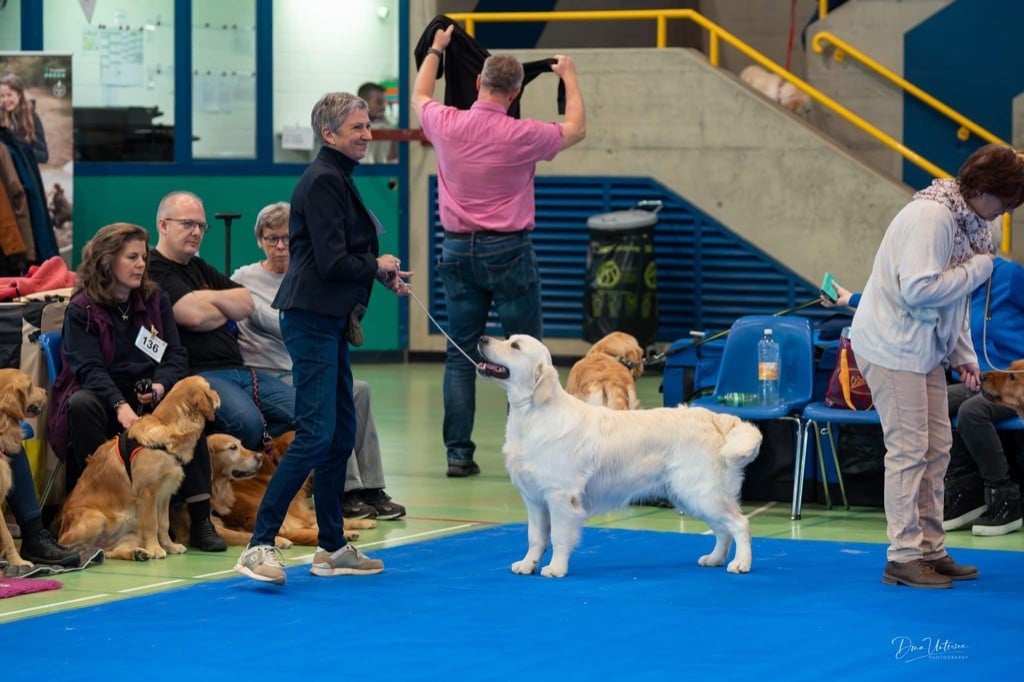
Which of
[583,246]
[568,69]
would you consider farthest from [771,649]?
[583,246]

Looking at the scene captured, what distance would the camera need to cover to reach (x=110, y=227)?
20.0ft

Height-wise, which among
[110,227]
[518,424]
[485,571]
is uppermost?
[110,227]

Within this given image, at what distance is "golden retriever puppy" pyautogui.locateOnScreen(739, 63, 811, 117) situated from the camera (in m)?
12.5

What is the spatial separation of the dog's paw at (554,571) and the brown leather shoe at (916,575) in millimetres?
1064

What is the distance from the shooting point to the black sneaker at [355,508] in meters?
6.80

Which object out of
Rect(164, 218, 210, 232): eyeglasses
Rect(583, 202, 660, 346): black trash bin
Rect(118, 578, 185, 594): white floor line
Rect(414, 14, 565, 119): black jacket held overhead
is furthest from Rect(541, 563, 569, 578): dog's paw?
Rect(583, 202, 660, 346): black trash bin

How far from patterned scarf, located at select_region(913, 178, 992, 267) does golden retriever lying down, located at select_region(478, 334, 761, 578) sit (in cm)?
93

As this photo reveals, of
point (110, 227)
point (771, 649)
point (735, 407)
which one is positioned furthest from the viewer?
point (735, 407)

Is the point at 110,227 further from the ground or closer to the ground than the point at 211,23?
closer to the ground

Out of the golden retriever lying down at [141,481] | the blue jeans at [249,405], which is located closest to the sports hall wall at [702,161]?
the blue jeans at [249,405]

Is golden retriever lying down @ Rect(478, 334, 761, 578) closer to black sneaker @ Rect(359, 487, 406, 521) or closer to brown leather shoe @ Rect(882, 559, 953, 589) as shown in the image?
brown leather shoe @ Rect(882, 559, 953, 589)

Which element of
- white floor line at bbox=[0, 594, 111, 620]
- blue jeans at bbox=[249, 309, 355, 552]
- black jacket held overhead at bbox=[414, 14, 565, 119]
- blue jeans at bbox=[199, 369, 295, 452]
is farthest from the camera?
black jacket held overhead at bbox=[414, 14, 565, 119]

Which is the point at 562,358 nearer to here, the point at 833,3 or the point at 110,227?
the point at 833,3

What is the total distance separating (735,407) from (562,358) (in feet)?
19.6
